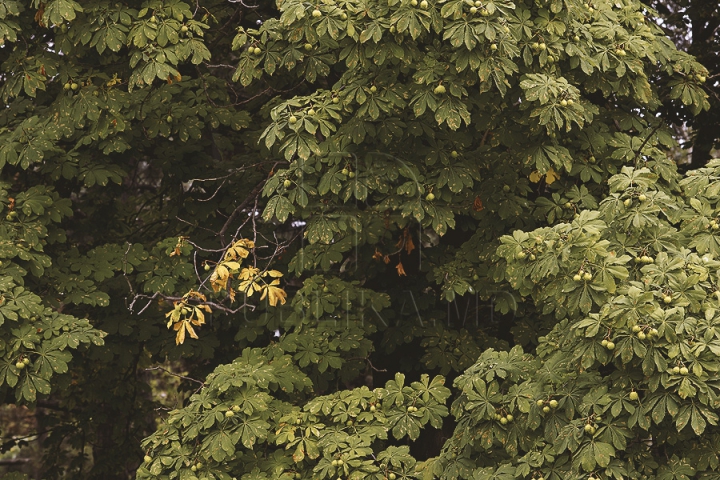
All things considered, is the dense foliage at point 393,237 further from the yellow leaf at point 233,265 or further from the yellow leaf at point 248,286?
the yellow leaf at point 233,265

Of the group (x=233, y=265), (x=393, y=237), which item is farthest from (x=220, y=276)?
(x=393, y=237)

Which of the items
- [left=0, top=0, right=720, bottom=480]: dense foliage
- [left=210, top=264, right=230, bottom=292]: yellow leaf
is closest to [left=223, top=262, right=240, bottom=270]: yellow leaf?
[left=210, top=264, right=230, bottom=292]: yellow leaf

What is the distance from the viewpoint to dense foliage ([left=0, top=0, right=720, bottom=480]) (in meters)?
4.60

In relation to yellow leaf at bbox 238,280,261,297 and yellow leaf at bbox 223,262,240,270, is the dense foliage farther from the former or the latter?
yellow leaf at bbox 223,262,240,270

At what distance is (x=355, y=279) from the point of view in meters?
8.17

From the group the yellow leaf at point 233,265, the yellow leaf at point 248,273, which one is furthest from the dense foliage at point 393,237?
the yellow leaf at point 233,265

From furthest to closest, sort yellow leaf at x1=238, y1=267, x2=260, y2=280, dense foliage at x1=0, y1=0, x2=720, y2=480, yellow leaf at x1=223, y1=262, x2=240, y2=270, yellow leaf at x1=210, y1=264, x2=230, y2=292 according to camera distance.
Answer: yellow leaf at x1=238, y1=267, x2=260, y2=280
yellow leaf at x1=223, y1=262, x2=240, y2=270
yellow leaf at x1=210, y1=264, x2=230, y2=292
dense foliage at x1=0, y1=0, x2=720, y2=480

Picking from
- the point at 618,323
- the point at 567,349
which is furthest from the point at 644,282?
the point at 567,349

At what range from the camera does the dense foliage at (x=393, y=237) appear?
15.1ft

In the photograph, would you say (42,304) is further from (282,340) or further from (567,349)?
(567,349)

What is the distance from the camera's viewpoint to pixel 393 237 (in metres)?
8.47

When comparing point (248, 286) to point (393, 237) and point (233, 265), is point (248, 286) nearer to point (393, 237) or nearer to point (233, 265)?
point (233, 265)

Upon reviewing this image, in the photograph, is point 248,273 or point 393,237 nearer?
point 248,273

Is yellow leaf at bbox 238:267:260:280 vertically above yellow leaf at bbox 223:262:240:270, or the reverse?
yellow leaf at bbox 223:262:240:270
